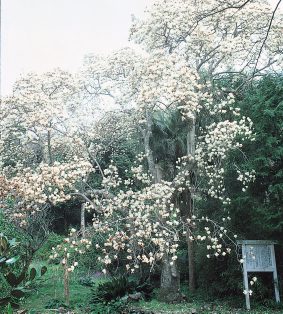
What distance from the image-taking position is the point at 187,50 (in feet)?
37.6

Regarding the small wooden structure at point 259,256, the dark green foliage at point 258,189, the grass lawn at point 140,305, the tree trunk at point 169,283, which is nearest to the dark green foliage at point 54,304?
the grass lawn at point 140,305

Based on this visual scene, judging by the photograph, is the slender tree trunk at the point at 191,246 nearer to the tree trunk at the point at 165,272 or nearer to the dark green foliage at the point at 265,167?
the tree trunk at the point at 165,272

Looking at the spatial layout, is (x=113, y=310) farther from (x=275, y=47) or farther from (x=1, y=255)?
(x=275, y=47)

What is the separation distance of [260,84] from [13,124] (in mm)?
7129

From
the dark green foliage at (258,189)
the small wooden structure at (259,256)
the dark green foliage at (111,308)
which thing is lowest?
the dark green foliage at (111,308)

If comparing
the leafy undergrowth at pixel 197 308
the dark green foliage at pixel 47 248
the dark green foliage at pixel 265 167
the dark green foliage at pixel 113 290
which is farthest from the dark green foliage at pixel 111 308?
the dark green foliage at pixel 47 248

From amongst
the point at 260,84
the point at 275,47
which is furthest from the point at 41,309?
the point at 275,47

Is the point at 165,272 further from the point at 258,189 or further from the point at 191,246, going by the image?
the point at 258,189

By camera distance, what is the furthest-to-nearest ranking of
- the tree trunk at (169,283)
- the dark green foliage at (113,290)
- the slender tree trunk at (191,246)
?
the slender tree trunk at (191,246), the tree trunk at (169,283), the dark green foliage at (113,290)

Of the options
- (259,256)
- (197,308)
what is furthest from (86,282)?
(259,256)

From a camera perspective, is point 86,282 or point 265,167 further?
point 86,282

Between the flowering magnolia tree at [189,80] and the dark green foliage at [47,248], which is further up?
the flowering magnolia tree at [189,80]

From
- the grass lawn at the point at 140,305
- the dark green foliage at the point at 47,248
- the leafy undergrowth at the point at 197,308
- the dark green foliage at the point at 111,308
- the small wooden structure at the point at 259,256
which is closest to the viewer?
the dark green foliage at the point at 111,308

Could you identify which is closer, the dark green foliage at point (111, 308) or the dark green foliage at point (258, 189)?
the dark green foliage at point (111, 308)
